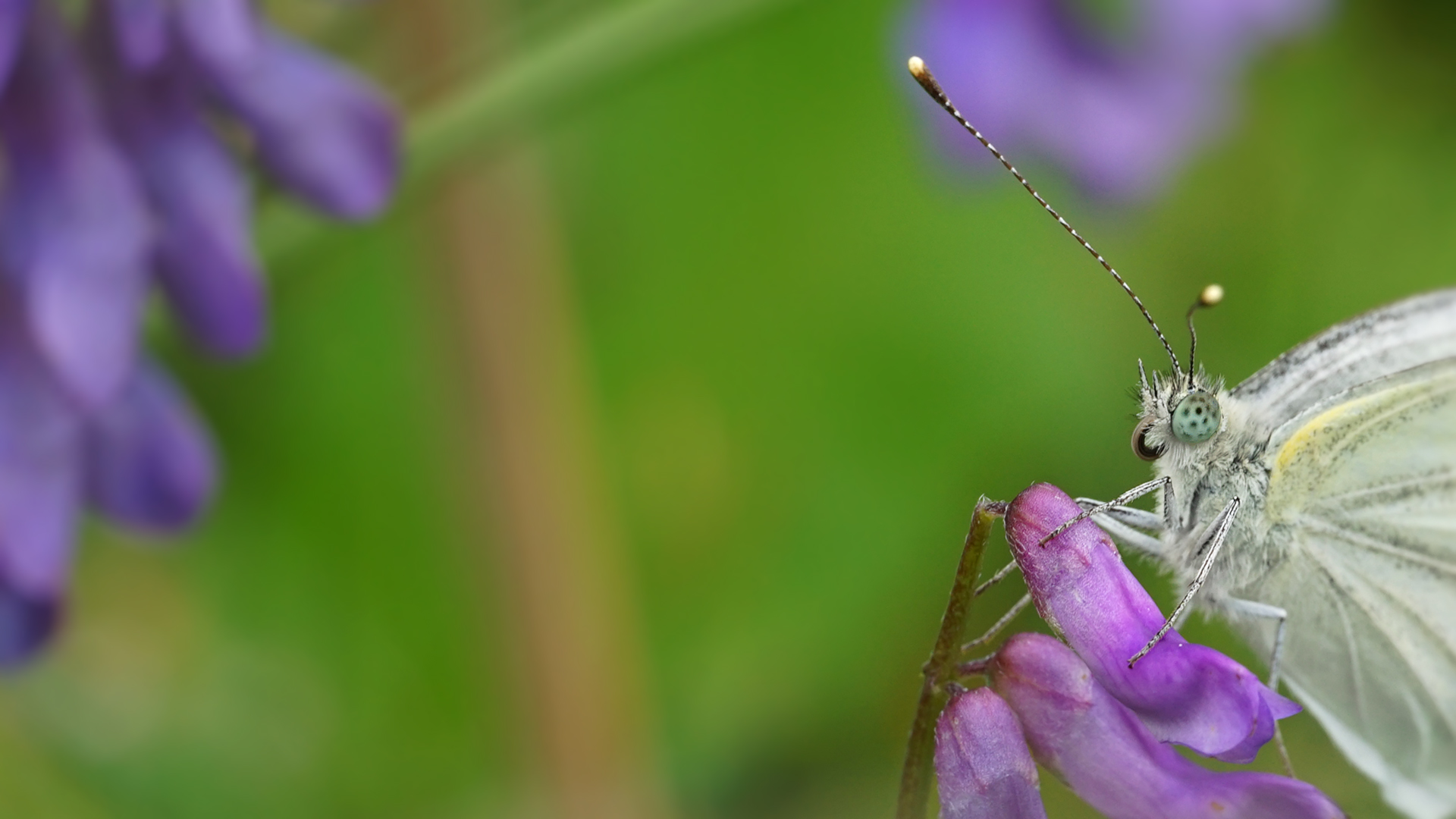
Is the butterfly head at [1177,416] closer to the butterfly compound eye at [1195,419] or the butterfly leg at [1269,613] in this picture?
the butterfly compound eye at [1195,419]

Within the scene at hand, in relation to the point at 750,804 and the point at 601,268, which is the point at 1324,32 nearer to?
the point at 601,268

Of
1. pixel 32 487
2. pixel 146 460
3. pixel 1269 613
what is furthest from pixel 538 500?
pixel 1269 613

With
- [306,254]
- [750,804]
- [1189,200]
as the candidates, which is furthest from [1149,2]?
[750,804]

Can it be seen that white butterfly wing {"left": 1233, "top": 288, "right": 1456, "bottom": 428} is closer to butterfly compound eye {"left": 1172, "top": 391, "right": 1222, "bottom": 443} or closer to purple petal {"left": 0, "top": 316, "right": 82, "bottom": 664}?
butterfly compound eye {"left": 1172, "top": 391, "right": 1222, "bottom": 443}

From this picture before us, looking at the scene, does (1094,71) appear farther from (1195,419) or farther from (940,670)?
(940,670)

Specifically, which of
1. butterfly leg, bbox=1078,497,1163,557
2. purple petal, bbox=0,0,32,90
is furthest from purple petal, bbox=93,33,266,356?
butterfly leg, bbox=1078,497,1163,557

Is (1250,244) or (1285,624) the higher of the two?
(1250,244)
